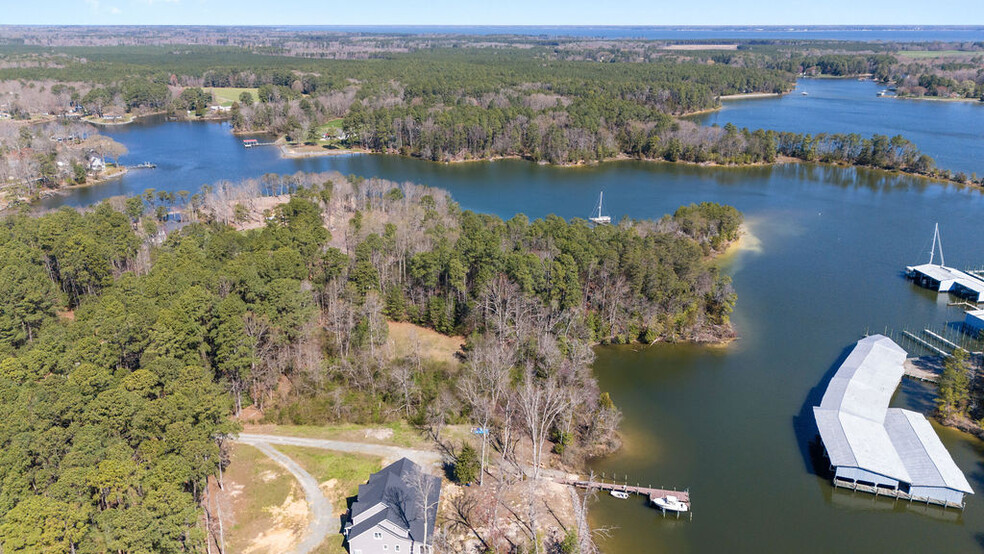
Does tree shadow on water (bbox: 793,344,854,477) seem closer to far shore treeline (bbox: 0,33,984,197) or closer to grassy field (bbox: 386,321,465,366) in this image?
grassy field (bbox: 386,321,465,366)

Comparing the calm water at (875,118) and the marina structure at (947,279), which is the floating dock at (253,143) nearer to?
the calm water at (875,118)

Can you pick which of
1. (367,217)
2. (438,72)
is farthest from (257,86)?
(367,217)

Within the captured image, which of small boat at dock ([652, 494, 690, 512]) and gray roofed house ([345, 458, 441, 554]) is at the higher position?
gray roofed house ([345, 458, 441, 554])

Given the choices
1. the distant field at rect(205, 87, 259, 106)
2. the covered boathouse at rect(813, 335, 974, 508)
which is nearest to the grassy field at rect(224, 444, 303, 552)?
the covered boathouse at rect(813, 335, 974, 508)

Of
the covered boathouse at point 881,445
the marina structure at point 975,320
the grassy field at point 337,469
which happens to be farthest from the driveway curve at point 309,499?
the marina structure at point 975,320

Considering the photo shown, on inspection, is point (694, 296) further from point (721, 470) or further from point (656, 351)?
point (721, 470)

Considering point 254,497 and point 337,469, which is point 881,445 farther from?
point 254,497

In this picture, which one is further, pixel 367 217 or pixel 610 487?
pixel 367 217
